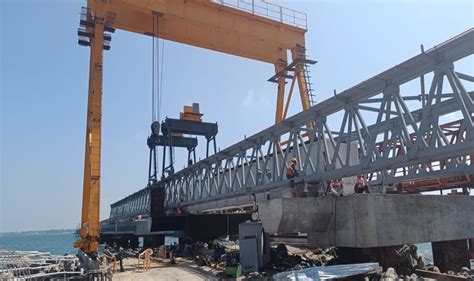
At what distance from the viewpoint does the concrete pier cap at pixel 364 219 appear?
12.2 m

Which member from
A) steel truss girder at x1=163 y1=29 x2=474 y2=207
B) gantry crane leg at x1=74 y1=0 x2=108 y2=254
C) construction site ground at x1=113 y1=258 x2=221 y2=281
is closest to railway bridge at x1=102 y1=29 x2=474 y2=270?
steel truss girder at x1=163 y1=29 x2=474 y2=207

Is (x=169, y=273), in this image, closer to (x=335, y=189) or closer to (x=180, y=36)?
(x=335, y=189)

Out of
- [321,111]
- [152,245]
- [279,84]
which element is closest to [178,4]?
[279,84]

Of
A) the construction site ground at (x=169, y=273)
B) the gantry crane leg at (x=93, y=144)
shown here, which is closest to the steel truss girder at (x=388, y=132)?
the construction site ground at (x=169, y=273)

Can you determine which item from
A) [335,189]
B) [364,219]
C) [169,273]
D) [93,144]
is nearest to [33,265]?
[169,273]

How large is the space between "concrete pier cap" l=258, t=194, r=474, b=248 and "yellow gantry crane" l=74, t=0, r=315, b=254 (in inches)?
429

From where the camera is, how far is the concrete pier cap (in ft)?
39.9

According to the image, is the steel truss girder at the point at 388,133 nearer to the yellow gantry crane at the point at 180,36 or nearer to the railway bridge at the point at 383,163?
the railway bridge at the point at 383,163

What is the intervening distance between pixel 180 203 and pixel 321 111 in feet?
52.5

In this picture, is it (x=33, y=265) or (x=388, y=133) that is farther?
(x=33, y=265)

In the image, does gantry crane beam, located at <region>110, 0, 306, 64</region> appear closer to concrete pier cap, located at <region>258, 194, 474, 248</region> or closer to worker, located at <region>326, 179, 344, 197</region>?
worker, located at <region>326, 179, 344, 197</region>

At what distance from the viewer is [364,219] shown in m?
12.1

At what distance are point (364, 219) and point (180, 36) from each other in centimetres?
1521

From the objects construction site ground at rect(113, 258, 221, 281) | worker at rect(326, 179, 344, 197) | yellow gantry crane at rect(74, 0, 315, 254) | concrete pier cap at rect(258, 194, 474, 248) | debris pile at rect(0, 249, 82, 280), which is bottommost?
construction site ground at rect(113, 258, 221, 281)
